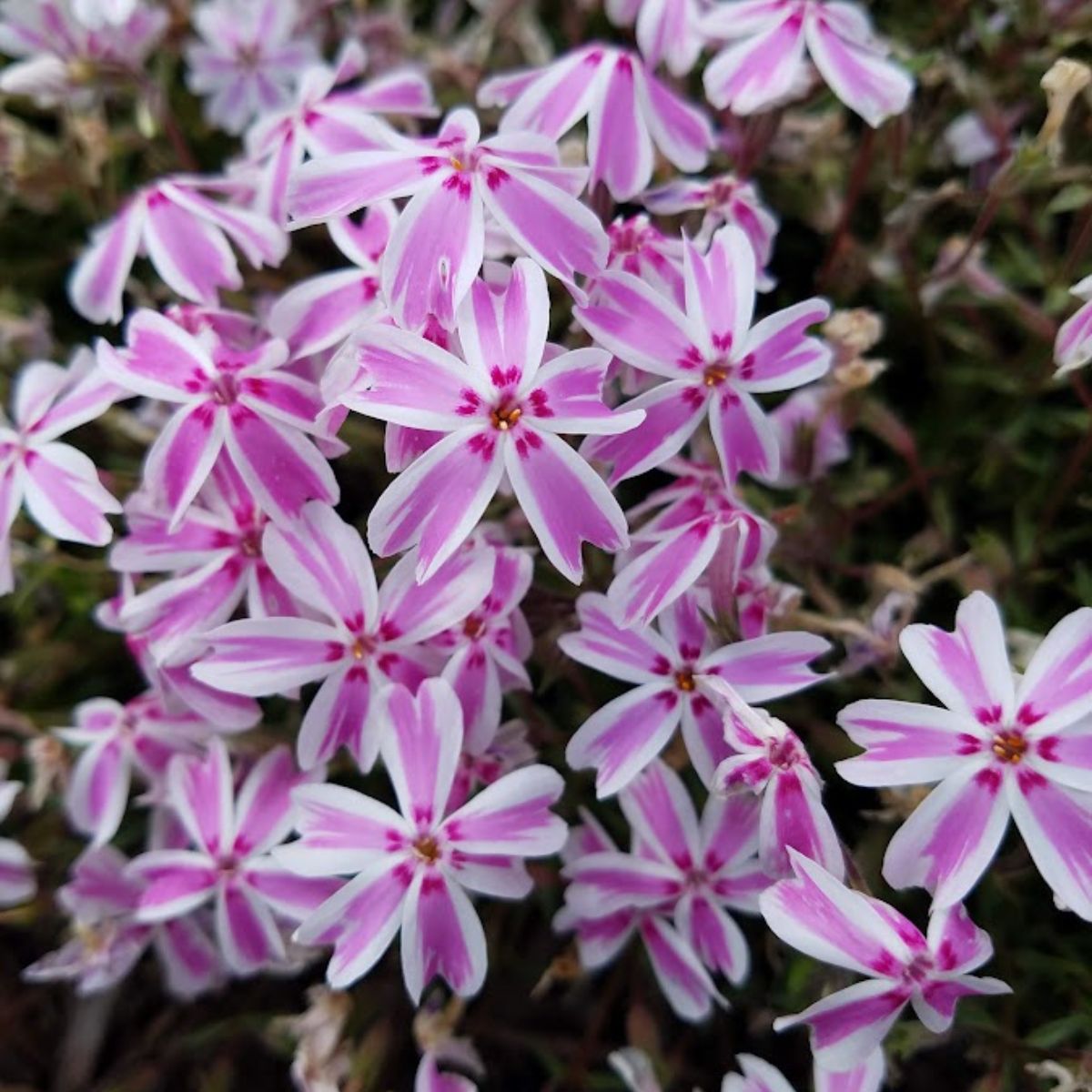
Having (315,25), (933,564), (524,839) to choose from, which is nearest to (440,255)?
(524,839)

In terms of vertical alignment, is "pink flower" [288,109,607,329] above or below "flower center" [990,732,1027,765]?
above

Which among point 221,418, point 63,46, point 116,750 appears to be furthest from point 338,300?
point 63,46

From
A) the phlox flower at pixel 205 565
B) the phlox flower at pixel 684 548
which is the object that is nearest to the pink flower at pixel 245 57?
the phlox flower at pixel 205 565

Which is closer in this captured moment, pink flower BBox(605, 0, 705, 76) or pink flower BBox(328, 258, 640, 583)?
pink flower BBox(328, 258, 640, 583)

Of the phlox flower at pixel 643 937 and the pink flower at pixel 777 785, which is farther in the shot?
the phlox flower at pixel 643 937

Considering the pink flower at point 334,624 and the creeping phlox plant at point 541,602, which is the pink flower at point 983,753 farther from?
the pink flower at point 334,624

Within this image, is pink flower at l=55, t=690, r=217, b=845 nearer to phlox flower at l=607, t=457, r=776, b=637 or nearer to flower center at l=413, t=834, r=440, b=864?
flower center at l=413, t=834, r=440, b=864

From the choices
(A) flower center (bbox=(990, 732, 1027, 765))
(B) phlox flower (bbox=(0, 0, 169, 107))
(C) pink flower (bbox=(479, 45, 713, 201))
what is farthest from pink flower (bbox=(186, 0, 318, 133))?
(A) flower center (bbox=(990, 732, 1027, 765))
